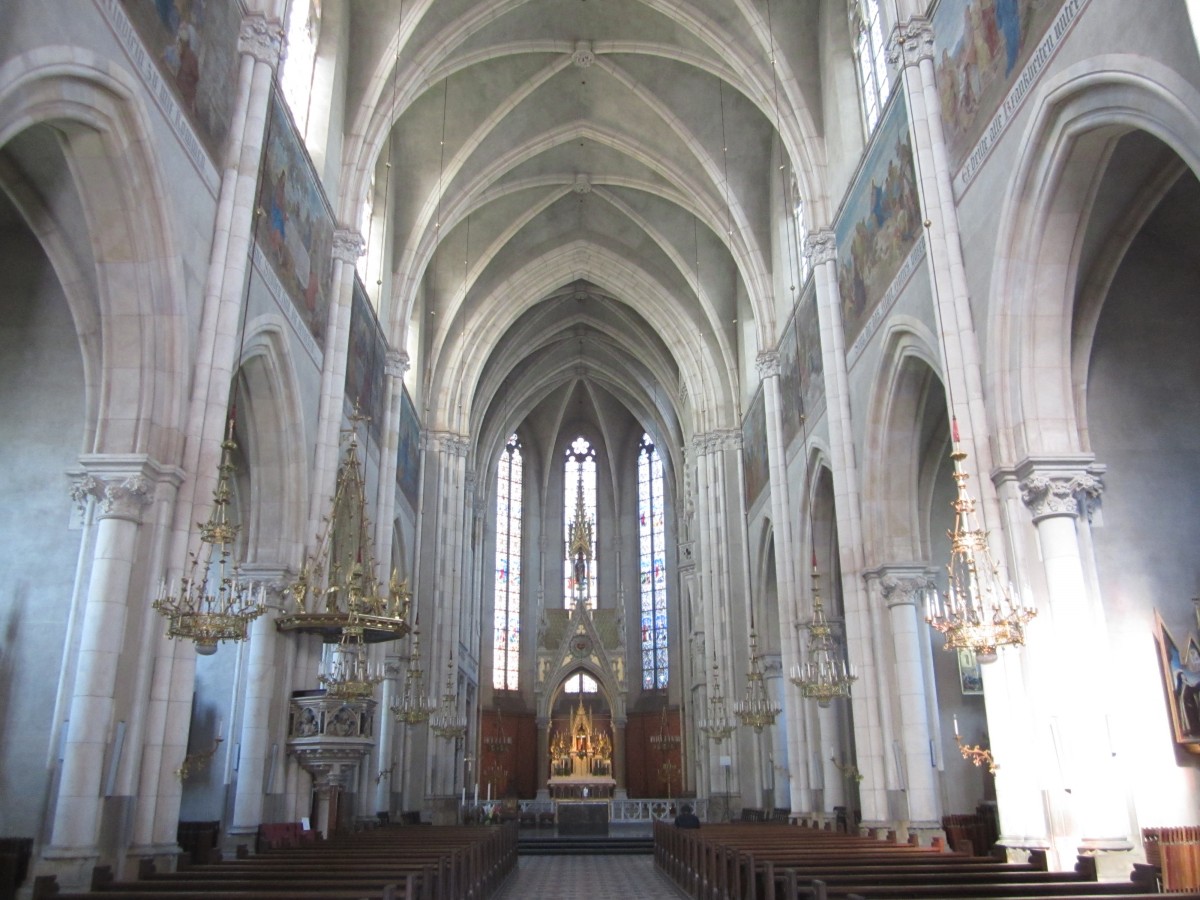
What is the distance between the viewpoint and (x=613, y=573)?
43906mm

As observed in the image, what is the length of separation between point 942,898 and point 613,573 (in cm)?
3732

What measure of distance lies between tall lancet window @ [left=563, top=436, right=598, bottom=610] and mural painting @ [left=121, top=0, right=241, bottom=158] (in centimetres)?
3098

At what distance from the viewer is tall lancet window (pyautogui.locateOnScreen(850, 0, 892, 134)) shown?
16.8 metres

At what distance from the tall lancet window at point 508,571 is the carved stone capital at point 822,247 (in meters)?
25.7

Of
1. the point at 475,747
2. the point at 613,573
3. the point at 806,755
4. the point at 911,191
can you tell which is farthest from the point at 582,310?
the point at 911,191

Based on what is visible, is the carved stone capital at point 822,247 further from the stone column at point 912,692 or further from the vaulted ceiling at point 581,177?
the stone column at point 912,692

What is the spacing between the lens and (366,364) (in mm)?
21375

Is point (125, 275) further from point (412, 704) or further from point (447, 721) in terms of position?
point (447, 721)

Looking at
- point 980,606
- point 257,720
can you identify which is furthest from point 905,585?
point 257,720

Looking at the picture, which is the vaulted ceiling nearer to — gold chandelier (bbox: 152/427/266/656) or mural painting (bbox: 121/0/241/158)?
mural painting (bbox: 121/0/241/158)

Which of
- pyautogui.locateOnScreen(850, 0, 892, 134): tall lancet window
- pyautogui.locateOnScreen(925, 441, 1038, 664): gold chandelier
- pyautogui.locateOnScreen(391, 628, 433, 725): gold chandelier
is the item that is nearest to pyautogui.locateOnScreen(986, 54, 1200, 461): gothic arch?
pyautogui.locateOnScreen(925, 441, 1038, 664): gold chandelier

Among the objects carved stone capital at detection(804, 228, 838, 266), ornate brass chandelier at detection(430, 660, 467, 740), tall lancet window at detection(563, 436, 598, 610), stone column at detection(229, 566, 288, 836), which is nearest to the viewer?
stone column at detection(229, 566, 288, 836)

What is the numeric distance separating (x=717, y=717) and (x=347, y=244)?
1676cm

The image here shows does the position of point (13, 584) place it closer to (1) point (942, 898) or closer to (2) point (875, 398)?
(1) point (942, 898)
